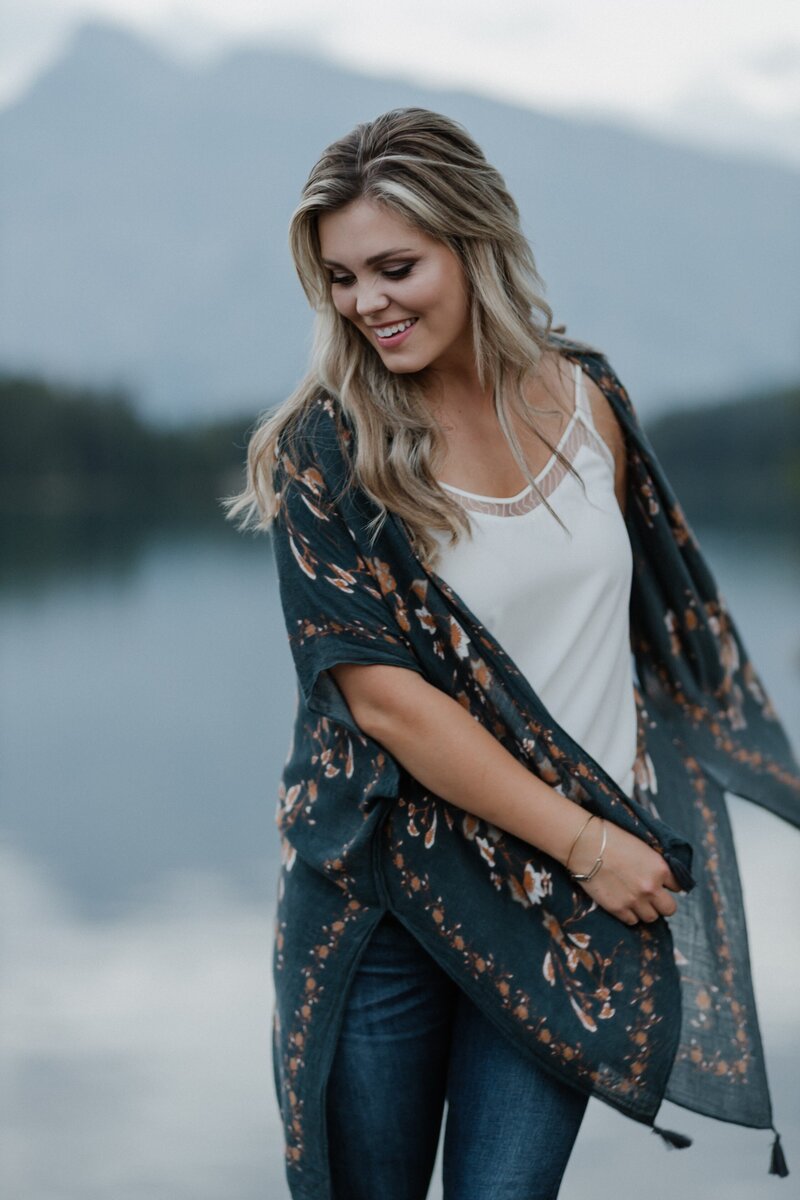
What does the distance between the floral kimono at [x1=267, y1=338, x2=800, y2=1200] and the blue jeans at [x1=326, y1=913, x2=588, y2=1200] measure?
0.09ft

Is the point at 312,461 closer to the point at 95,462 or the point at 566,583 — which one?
the point at 566,583

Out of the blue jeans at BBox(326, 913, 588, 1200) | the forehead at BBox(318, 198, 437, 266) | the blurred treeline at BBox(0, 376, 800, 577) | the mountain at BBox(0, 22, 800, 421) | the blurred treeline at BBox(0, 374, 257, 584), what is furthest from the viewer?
the mountain at BBox(0, 22, 800, 421)

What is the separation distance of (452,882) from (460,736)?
14 centimetres

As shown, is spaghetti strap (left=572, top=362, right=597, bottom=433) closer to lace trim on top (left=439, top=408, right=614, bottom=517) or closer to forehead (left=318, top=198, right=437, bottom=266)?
lace trim on top (left=439, top=408, right=614, bottom=517)

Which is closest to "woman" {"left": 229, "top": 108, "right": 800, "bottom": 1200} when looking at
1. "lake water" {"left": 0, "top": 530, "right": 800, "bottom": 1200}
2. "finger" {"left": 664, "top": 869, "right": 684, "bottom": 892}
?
"finger" {"left": 664, "top": 869, "right": 684, "bottom": 892}

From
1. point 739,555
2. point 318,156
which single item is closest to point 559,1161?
point 318,156

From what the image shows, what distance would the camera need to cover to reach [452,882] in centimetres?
114

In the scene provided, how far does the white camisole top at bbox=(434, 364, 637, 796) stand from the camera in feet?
3.72

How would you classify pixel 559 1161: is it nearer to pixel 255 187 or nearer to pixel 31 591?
pixel 31 591

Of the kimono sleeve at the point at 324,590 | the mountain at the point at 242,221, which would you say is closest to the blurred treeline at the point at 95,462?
the mountain at the point at 242,221

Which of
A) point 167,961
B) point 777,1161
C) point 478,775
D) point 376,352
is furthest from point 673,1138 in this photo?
point 167,961

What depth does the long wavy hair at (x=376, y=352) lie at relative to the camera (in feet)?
3.55

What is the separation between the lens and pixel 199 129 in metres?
67.2

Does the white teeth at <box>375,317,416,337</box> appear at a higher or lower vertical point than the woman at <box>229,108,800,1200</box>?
higher
